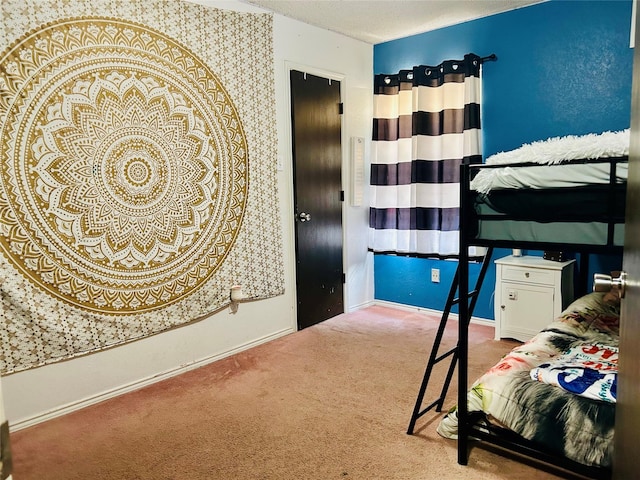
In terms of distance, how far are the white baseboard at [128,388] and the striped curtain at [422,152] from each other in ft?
4.97

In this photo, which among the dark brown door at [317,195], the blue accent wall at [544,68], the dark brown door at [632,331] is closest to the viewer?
the dark brown door at [632,331]

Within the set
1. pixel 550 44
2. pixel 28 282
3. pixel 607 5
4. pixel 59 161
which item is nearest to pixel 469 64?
pixel 550 44

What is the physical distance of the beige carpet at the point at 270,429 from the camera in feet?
6.39

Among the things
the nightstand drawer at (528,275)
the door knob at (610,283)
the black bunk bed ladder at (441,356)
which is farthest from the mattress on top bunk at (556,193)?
the nightstand drawer at (528,275)

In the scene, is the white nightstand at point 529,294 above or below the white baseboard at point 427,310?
above

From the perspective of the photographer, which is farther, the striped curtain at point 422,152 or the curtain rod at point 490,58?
the striped curtain at point 422,152

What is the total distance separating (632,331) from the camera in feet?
2.67

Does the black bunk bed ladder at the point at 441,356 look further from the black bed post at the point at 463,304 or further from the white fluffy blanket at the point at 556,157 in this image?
the white fluffy blanket at the point at 556,157

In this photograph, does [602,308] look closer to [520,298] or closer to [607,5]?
[520,298]

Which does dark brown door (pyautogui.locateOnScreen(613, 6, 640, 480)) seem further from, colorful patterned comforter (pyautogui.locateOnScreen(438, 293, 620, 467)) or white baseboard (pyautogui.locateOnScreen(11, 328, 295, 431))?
white baseboard (pyautogui.locateOnScreen(11, 328, 295, 431))

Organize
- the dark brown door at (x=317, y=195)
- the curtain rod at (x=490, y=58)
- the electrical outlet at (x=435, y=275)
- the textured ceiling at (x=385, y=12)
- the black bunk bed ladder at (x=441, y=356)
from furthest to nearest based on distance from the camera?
the electrical outlet at (x=435, y=275) < the dark brown door at (x=317, y=195) < the curtain rod at (x=490, y=58) < the textured ceiling at (x=385, y=12) < the black bunk bed ladder at (x=441, y=356)

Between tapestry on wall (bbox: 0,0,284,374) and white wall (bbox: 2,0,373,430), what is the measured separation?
0.11 metres

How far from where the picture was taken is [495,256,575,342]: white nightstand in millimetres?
3180

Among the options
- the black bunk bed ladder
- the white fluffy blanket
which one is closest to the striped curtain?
the black bunk bed ladder
